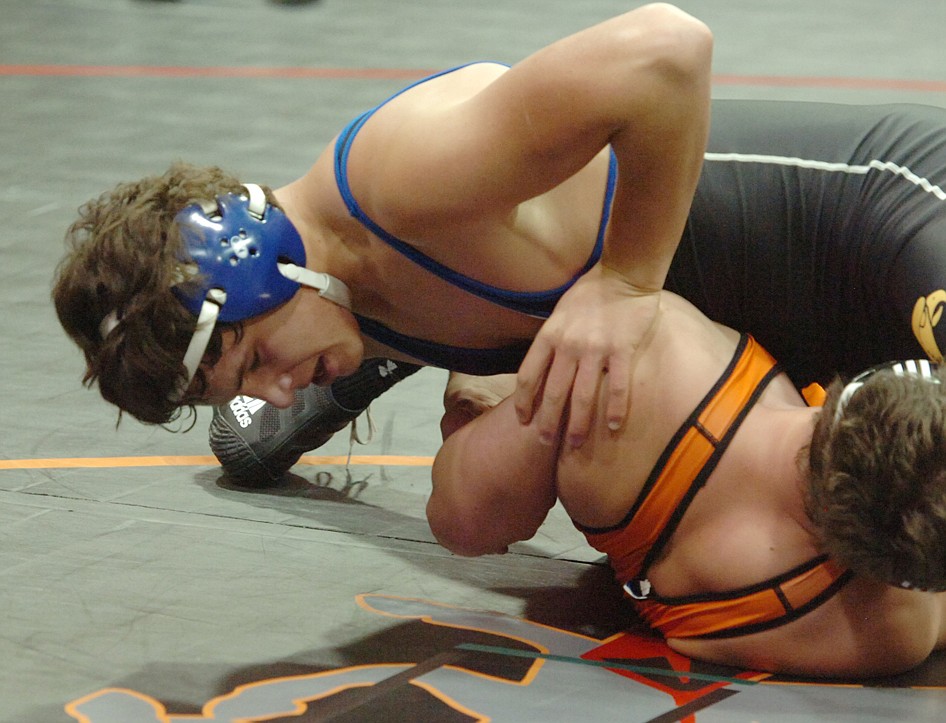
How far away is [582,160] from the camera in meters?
1.85

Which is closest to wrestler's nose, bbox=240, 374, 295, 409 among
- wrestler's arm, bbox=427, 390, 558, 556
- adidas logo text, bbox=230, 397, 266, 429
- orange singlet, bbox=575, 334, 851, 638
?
wrestler's arm, bbox=427, 390, 558, 556

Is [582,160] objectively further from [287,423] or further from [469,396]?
[287,423]

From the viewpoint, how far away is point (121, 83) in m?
5.95

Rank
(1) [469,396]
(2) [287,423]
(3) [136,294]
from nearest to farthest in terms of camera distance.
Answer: (3) [136,294] → (1) [469,396] → (2) [287,423]

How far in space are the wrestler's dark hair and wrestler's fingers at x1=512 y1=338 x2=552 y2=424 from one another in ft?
1.26

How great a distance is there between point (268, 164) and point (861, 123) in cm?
278

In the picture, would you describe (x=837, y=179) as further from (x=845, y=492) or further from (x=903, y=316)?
(x=845, y=492)

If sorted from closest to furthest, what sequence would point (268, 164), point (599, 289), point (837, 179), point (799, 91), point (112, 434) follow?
1. point (599, 289)
2. point (837, 179)
3. point (112, 434)
4. point (268, 164)
5. point (799, 91)

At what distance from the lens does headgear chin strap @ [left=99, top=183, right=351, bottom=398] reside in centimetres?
196

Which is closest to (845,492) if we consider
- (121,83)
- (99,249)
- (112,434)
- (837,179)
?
(837,179)

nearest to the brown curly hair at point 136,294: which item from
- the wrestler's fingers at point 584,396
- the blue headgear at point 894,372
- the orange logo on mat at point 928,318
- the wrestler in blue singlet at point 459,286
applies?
the wrestler in blue singlet at point 459,286

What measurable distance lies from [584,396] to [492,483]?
23 centimetres

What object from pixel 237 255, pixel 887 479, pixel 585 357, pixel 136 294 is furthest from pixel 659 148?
pixel 136 294

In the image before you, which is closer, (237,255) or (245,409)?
(237,255)
